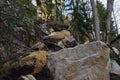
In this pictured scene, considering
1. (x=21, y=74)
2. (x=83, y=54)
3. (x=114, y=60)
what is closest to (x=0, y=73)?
(x=21, y=74)

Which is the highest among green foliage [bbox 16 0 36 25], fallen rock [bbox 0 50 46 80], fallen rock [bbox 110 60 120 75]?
green foliage [bbox 16 0 36 25]

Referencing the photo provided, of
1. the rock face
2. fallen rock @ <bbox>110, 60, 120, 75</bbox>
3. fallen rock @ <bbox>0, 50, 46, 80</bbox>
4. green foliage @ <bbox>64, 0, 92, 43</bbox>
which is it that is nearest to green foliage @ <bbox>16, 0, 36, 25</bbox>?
fallen rock @ <bbox>0, 50, 46, 80</bbox>

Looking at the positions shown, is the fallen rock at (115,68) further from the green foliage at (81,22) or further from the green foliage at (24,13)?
the green foliage at (81,22)

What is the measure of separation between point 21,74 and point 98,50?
7.22 feet

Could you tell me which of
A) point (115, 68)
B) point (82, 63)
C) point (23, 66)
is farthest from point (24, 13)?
point (115, 68)

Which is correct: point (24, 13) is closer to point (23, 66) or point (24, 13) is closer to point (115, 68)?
point (23, 66)

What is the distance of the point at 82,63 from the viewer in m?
8.03

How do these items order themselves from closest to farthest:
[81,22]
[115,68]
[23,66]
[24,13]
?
[24,13]
[23,66]
[115,68]
[81,22]

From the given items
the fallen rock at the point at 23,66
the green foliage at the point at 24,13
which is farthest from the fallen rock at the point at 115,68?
the green foliage at the point at 24,13

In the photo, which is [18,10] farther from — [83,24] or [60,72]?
[83,24]

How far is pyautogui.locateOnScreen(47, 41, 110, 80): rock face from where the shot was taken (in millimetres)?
7829

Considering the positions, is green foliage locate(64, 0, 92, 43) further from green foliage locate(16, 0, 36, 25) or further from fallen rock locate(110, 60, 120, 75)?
green foliage locate(16, 0, 36, 25)

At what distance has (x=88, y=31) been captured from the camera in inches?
864

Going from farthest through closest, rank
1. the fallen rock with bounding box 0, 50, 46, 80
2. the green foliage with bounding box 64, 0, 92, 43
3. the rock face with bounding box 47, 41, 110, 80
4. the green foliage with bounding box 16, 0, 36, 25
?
1. the green foliage with bounding box 64, 0, 92, 43
2. the fallen rock with bounding box 0, 50, 46, 80
3. the rock face with bounding box 47, 41, 110, 80
4. the green foliage with bounding box 16, 0, 36, 25
